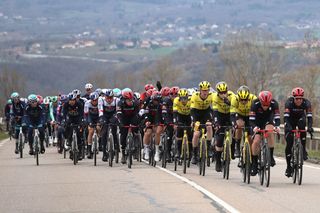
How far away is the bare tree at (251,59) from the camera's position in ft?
244

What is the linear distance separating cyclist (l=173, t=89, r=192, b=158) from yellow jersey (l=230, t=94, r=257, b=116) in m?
3.10

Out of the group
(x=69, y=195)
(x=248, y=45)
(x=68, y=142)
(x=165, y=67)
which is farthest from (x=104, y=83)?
(x=69, y=195)

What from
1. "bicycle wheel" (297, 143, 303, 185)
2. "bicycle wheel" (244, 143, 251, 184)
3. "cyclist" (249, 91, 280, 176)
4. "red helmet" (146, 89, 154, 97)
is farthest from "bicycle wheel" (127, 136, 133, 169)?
"bicycle wheel" (297, 143, 303, 185)

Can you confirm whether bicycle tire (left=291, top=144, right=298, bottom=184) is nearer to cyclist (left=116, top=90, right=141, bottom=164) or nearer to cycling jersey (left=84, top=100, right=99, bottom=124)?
cyclist (left=116, top=90, right=141, bottom=164)

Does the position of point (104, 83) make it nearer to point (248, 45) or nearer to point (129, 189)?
point (248, 45)

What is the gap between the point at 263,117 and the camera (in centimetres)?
1952

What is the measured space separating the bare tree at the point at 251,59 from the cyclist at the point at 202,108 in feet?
154

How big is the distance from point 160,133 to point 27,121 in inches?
152

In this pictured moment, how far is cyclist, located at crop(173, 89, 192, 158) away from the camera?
76.9ft

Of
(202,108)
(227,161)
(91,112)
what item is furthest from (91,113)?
(227,161)

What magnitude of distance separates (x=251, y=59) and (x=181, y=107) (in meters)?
56.1

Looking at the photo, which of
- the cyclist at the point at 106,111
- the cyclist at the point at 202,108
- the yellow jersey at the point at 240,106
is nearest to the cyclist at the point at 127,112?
the cyclist at the point at 106,111

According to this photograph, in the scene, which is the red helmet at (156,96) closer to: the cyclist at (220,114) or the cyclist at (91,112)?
the cyclist at (91,112)

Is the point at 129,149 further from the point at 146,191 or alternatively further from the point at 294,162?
the point at 146,191
